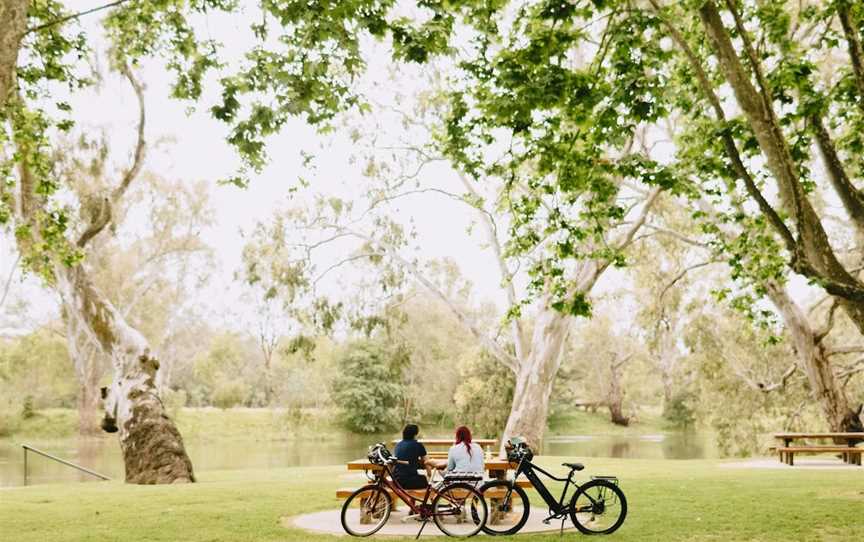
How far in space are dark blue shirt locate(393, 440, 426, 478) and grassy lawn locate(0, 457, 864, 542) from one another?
3.25 ft

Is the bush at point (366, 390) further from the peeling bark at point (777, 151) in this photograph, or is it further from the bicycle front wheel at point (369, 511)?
the peeling bark at point (777, 151)

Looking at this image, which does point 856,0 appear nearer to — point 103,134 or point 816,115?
point 816,115

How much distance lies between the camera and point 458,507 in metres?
7.55

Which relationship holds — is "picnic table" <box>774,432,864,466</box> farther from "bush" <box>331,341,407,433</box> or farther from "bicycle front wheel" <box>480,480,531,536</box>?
"bush" <box>331,341,407,433</box>

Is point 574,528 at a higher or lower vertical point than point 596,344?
lower

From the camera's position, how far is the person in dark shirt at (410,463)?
7.91 meters

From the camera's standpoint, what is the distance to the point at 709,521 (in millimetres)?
8266

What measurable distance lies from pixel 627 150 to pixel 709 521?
11524mm

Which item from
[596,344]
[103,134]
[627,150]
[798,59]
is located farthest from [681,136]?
[596,344]

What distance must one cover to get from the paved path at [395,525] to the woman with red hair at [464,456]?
63cm

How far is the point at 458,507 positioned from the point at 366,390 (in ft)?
115

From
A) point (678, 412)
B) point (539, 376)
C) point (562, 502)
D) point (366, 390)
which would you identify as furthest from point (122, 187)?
point (678, 412)

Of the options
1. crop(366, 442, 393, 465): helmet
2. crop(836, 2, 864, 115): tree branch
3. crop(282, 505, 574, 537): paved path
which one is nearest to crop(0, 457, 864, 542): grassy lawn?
crop(282, 505, 574, 537): paved path

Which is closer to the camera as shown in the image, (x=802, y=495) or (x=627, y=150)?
(x=802, y=495)
